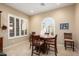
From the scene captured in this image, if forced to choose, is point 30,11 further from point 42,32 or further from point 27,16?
point 42,32

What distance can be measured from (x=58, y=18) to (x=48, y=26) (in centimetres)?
40

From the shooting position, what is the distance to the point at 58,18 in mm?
2879

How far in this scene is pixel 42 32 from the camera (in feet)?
9.43

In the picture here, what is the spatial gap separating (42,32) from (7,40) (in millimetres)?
1093

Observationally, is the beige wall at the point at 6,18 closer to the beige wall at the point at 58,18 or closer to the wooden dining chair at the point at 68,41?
the beige wall at the point at 58,18

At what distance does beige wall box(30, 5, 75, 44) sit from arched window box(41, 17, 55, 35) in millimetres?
94

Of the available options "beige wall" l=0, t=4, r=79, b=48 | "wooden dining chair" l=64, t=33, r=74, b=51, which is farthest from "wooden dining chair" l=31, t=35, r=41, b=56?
"wooden dining chair" l=64, t=33, r=74, b=51

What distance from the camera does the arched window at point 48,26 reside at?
281 cm

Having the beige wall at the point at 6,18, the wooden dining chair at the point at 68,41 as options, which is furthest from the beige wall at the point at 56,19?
the wooden dining chair at the point at 68,41

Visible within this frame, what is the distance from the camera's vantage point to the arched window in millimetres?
2811

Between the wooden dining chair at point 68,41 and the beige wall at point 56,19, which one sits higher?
the beige wall at point 56,19

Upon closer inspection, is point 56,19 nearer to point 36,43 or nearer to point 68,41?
point 68,41

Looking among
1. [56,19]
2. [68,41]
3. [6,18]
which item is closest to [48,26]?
[56,19]

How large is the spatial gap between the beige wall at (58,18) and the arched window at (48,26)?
94mm
